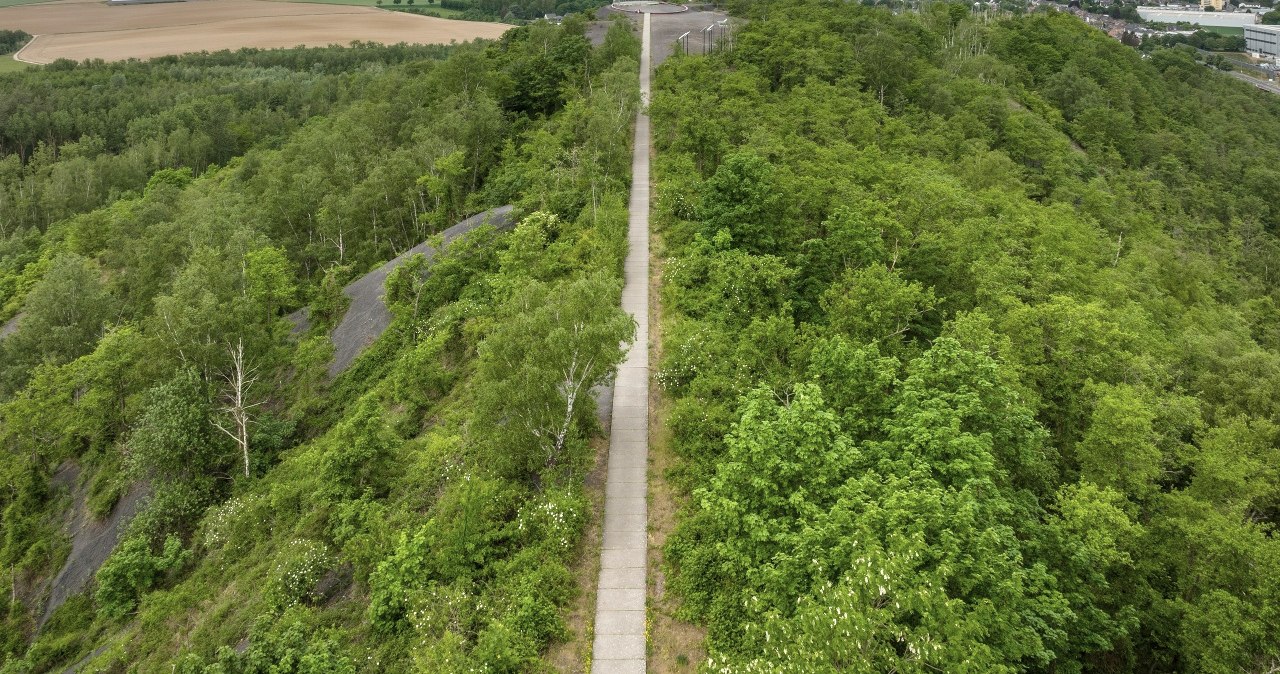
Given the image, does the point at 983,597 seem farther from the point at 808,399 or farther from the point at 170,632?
the point at 170,632

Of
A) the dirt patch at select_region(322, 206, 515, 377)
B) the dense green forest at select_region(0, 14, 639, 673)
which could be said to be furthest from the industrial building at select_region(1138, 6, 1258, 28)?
the dirt patch at select_region(322, 206, 515, 377)

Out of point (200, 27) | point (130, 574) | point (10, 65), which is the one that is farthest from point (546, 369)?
Answer: point (200, 27)

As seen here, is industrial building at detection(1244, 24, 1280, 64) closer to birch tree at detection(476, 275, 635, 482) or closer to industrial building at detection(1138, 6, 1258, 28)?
industrial building at detection(1138, 6, 1258, 28)

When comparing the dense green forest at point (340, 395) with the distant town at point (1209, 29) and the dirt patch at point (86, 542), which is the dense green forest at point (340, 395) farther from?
the distant town at point (1209, 29)

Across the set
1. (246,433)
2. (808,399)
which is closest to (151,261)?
(246,433)

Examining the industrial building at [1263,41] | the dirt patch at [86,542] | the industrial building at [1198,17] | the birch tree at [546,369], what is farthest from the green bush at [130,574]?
the industrial building at [1198,17]

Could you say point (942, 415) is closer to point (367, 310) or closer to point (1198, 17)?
point (367, 310)
